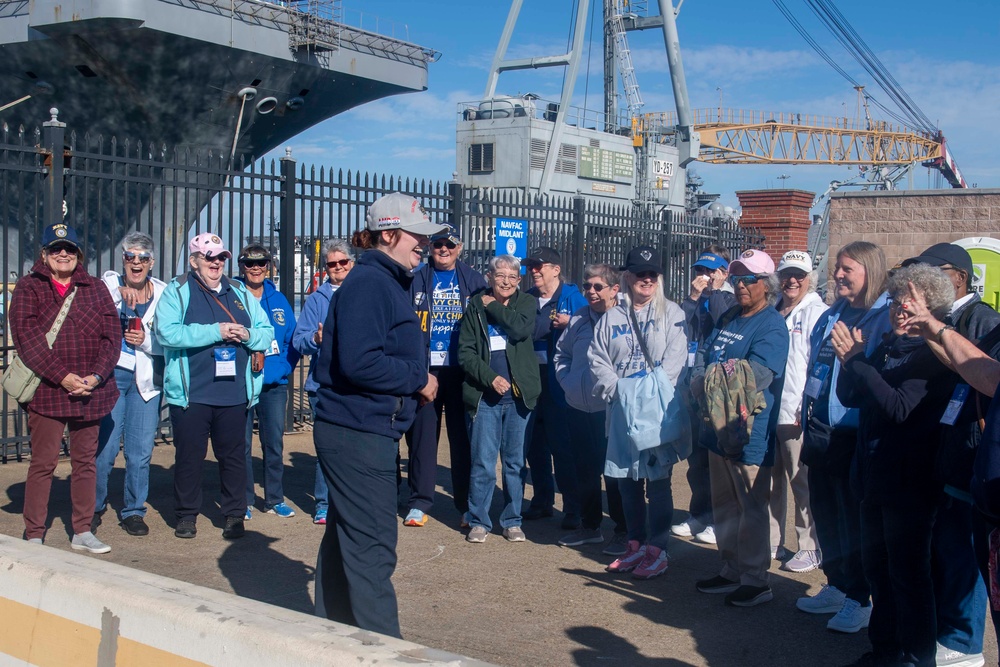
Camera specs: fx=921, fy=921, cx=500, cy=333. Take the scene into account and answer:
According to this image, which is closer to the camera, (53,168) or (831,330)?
(831,330)

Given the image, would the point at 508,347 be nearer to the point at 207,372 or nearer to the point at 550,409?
the point at 550,409

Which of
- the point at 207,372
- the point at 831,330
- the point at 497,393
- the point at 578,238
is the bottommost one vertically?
the point at 497,393

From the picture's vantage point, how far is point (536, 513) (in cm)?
670

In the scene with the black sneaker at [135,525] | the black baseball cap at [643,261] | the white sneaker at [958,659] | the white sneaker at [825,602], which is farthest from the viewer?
the black sneaker at [135,525]

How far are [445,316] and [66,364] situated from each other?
96.7 inches

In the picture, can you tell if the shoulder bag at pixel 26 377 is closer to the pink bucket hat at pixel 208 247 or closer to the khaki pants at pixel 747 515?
the pink bucket hat at pixel 208 247

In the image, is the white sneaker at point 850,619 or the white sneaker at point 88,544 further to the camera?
the white sneaker at point 88,544

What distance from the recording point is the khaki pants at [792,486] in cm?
555

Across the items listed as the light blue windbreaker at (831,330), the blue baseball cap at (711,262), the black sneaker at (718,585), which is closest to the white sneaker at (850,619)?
the black sneaker at (718,585)

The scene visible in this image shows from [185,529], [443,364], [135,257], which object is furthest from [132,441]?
[443,364]

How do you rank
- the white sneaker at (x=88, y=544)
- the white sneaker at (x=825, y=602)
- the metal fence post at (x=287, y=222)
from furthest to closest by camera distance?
Answer: 1. the metal fence post at (x=287, y=222)
2. the white sneaker at (x=88, y=544)
3. the white sneaker at (x=825, y=602)

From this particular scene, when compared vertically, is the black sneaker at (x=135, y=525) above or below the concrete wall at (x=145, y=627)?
below

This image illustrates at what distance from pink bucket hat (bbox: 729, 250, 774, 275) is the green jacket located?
5.29 ft

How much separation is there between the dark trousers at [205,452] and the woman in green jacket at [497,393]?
1.51 m
